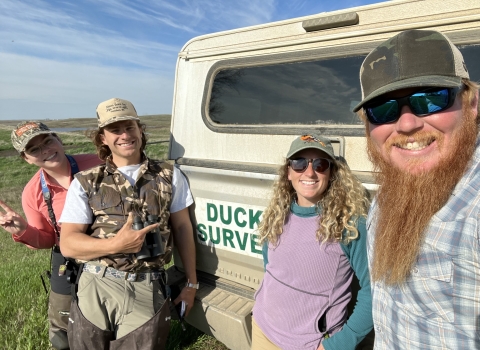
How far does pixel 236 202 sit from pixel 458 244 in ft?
5.12

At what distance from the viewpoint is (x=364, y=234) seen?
1762mm

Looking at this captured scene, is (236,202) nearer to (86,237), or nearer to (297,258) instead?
(297,258)

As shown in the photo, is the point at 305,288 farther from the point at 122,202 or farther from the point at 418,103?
the point at 122,202

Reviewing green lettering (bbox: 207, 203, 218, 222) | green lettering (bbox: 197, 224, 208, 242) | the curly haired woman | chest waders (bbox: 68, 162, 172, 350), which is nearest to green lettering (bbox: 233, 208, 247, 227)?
green lettering (bbox: 207, 203, 218, 222)

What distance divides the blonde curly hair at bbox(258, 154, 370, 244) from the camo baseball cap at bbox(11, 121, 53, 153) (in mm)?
1925

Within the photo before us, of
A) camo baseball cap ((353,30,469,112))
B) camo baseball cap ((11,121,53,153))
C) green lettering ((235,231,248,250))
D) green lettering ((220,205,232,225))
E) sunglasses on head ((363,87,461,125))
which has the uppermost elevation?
camo baseball cap ((353,30,469,112))

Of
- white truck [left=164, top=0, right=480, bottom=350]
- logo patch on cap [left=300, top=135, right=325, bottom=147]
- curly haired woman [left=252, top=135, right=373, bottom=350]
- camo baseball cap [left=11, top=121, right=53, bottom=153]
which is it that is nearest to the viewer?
curly haired woman [left=252, top=135, right=373, bottom=350]

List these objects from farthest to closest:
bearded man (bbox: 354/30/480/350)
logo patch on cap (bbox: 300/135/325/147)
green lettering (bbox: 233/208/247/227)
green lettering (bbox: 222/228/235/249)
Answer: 1. green lettering (bbox: 222/228/235/249)
2. green lettering (bbox: 233/208/247/227)
3. logo patch on cap (bbox: 300/135/325/147)
4. bearded man (bbox: 354/30/480/350)

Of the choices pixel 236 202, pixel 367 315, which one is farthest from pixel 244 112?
pixel 367 315

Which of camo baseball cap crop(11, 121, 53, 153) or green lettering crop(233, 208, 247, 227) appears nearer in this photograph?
green lettering crop(233, 208, 247, 227)

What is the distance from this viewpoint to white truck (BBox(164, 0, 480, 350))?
78.5 inches

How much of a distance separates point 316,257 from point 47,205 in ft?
6.98

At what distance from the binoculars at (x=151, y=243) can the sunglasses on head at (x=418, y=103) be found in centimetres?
163

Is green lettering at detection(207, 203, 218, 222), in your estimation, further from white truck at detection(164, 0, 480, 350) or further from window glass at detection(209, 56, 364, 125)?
window glass at detection(209, 56, 364, 125)
